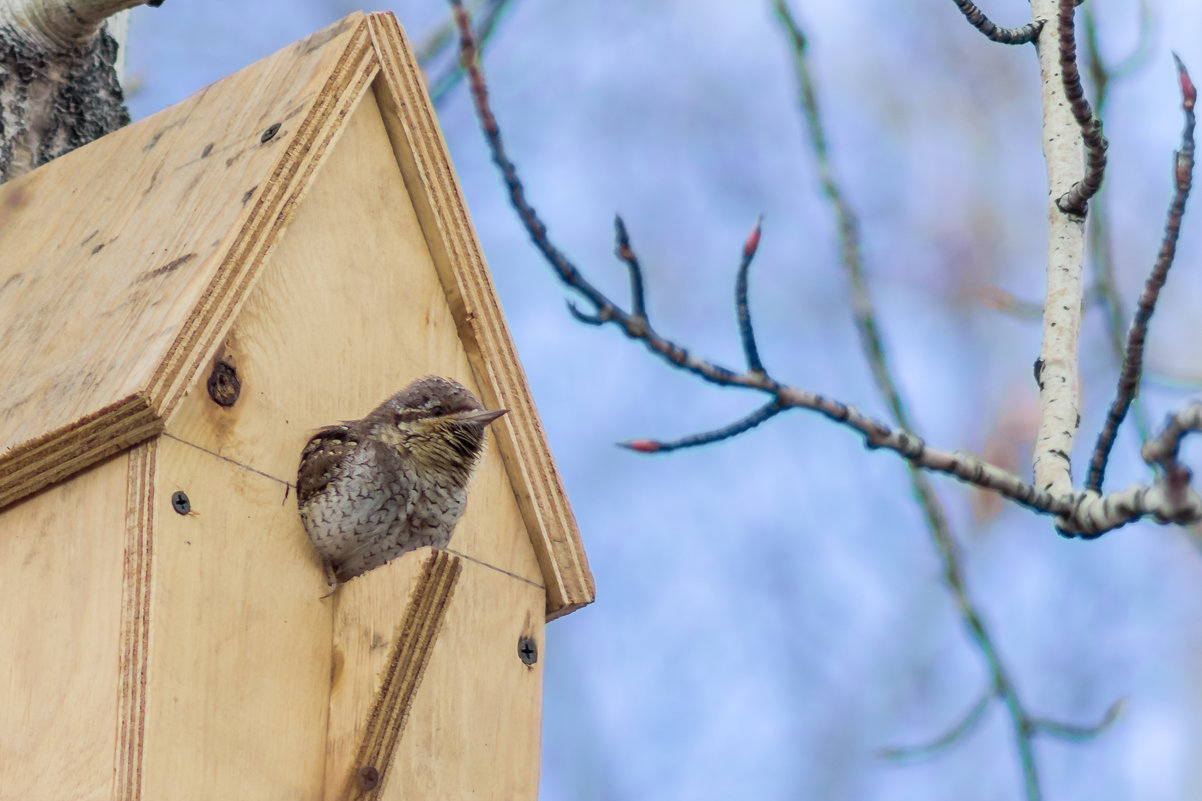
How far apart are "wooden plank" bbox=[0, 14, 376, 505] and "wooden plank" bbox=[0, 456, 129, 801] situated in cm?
5

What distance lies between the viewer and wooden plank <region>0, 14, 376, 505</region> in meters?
2.32

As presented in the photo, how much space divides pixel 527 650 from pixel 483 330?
1.88ft

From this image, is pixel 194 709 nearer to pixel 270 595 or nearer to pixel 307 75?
pixel 270 595

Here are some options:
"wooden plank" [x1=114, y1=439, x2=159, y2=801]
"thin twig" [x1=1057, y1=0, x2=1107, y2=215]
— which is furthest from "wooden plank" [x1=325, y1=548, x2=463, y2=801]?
"thin twig" [x1=1057, y1=0, x2=1107, y2=215]

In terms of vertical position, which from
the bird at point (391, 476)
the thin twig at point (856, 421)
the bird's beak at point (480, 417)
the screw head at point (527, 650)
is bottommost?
the thin twig at point (856, 421)

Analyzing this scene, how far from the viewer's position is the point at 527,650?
9.35 ft

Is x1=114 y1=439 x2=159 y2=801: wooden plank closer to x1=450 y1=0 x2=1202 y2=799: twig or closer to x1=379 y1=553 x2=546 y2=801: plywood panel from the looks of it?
x1=379 y1=553 x2=546 y2=801: plywood panel

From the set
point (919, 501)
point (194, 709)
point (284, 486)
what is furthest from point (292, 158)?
point (919, 501)

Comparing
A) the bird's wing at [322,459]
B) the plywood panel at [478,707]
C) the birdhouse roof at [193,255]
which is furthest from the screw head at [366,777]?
the birdhouse roof at [193,255]

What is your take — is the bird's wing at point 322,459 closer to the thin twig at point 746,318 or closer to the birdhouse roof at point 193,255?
the birdhouse roof at point 193,255

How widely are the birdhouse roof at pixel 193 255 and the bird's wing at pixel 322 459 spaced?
243 millimetres

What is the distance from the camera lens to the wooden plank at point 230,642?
7.27ft

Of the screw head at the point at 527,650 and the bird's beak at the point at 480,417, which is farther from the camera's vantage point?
the screw head at the point at 527,650

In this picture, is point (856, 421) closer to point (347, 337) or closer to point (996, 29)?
point (996, 29)
